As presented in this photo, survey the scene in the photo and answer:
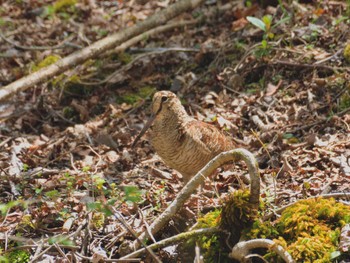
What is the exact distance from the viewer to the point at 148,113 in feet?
23.8

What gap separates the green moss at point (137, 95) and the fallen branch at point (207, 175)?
348 cm

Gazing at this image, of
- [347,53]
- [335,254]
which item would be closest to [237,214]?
[335,254]

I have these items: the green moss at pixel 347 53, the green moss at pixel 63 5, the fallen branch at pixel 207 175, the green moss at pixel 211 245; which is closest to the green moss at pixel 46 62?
the green moss at pixel 63 5

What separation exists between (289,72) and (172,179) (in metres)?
2.29

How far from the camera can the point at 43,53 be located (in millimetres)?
8828

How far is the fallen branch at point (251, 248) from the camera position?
361cm

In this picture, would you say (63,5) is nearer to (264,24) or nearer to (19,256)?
(264,24)

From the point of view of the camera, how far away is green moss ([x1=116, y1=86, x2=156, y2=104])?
7.65 m

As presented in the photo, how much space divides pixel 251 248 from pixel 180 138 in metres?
1.78

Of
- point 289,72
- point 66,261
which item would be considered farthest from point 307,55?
point 66,261

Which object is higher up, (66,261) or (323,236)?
(323,236)

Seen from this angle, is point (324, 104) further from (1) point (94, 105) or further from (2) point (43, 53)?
(2) point (43, 53)

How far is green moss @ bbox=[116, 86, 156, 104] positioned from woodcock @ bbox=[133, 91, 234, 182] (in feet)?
7.09

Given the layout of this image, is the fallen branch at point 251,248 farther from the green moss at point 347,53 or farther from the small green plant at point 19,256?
the green moss at point 347,53
